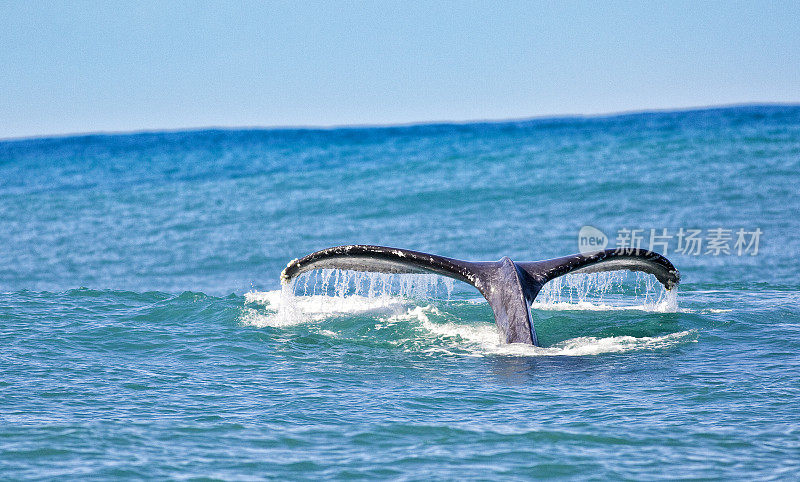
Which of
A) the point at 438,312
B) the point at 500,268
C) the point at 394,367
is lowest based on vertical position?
the point at 394,367

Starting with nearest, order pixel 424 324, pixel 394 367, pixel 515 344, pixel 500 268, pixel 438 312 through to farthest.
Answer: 1. pixel 394 367
2. pixel 515 344
3. pixel 500 268
4. pixel 424 324
5. pixel 438 312

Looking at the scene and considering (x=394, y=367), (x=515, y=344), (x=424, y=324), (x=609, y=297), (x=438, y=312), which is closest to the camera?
(x=394, y=367)

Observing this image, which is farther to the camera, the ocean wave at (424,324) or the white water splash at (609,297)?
the white water splash at (609,297)

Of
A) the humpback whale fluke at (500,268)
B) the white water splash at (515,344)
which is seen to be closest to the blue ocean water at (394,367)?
the white water splash at (515,344)

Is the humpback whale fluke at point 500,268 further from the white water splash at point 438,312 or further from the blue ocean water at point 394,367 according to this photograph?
the blue ocean water at point 394,367

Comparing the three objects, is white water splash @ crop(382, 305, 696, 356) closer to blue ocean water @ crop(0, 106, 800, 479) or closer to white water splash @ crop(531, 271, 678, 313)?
blue ocean water @ crop(0, 106, 800, 479)

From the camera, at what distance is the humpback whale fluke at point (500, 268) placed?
10.3 metres

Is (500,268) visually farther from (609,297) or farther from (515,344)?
(609,297)

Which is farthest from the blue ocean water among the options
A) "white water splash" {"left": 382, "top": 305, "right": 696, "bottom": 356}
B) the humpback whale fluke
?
the humpback whale fluke

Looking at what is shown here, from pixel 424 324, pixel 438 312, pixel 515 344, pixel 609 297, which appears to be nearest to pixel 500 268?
pixel 515 344

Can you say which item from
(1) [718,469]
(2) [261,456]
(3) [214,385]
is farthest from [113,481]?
(1) [718,469]

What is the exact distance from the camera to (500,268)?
10.8 meters

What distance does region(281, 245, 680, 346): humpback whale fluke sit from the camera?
10266 millimetres

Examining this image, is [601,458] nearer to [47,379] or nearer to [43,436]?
[43,436]
